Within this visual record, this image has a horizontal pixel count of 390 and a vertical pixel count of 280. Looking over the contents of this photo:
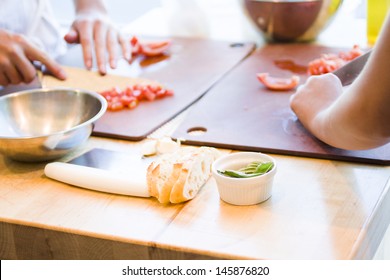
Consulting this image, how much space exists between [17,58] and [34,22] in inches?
15.0

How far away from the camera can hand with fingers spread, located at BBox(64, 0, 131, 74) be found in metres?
1.92

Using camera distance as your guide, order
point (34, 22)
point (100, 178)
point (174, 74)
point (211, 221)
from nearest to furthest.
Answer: point (211, 221) < point (100, 178) < point (174, 74) < point (34, 22)

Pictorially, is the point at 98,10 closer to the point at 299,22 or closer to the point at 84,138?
the point at 299,22

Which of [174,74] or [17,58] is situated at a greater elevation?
[17,58]

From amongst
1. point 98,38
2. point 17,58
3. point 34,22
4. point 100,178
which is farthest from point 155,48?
point 100,178

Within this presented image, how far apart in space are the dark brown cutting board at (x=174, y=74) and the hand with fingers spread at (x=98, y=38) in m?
0.05

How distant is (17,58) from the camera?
171cm

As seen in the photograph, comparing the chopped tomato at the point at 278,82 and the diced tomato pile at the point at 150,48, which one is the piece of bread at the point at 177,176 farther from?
the diced tomato pile at the point at 150,48

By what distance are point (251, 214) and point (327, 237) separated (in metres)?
0.15

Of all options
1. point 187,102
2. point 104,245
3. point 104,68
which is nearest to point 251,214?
point 104,245

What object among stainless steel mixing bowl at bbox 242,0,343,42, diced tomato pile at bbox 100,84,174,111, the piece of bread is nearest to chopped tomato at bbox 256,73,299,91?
diced tomato pile at bbox 100,84,174,111

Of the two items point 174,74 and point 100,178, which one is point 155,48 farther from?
point 100,178

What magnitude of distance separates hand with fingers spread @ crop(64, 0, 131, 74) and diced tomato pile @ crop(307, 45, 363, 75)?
1.92 feet

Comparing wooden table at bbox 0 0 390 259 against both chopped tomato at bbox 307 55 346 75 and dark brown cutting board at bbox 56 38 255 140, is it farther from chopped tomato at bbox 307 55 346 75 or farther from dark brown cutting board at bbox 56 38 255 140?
chopped tomato at bbox 307 55 346 75
